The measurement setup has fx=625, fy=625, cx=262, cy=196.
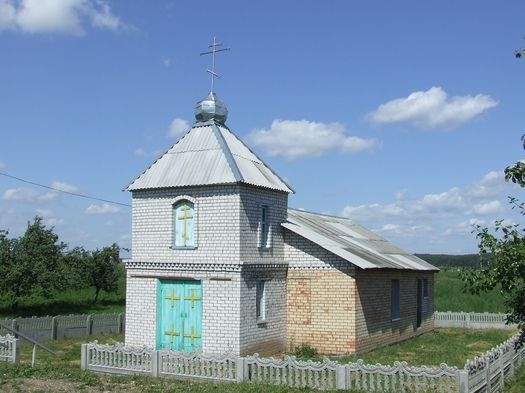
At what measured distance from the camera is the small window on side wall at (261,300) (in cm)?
1726

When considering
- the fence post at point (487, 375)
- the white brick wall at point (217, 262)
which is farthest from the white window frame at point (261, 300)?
the fence post at point (487, 375)

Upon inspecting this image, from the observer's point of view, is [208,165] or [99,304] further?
[99,304]

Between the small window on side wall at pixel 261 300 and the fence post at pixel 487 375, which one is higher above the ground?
the small window on side wall at pixel 261 300

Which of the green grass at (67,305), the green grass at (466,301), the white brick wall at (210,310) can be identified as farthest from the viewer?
the green grass at (466,301)

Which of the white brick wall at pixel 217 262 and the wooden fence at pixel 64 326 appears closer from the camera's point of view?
the white brick wall at pixel 217 262

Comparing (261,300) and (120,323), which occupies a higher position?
(261,300)

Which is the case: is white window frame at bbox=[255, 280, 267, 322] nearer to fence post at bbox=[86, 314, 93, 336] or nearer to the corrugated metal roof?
the corrugated metal roof

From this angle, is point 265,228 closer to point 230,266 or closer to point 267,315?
point 230,266

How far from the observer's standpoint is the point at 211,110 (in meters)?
18.9

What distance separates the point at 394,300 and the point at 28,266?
16.9 metres

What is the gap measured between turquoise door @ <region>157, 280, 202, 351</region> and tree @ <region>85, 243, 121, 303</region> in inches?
757

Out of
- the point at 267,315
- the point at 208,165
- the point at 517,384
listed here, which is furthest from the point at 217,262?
the point at 517,384

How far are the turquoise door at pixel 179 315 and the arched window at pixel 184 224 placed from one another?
1.12 meters

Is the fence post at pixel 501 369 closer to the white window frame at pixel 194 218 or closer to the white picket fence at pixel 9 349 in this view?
the white window frame at pixel 194 218
